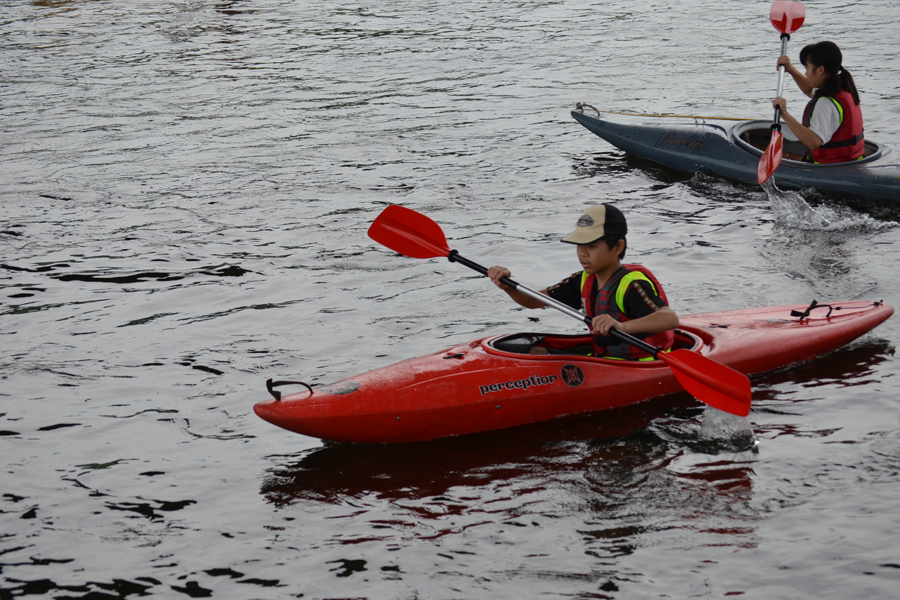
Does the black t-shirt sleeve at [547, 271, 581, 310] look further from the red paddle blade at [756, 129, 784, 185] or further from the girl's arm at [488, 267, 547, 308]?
the red paddle blade at [756, 129, 784, 185]

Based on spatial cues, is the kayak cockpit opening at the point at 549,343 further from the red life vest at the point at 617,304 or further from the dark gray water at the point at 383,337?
the dark gray water at the point at 383,337

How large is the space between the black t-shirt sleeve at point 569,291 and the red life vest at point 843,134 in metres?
3.19

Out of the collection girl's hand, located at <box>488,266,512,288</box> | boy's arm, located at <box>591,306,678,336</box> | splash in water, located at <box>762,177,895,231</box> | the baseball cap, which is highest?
the baseball cap

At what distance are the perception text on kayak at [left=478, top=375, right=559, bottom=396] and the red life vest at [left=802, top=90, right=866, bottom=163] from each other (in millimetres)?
3592

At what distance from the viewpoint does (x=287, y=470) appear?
3.95 metres

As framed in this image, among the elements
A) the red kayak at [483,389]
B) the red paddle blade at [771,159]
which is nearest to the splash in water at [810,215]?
the red paddle blade at [771,159]

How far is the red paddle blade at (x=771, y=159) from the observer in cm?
668

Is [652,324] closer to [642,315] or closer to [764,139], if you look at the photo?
[642,315]

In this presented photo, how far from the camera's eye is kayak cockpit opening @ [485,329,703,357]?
4.30m

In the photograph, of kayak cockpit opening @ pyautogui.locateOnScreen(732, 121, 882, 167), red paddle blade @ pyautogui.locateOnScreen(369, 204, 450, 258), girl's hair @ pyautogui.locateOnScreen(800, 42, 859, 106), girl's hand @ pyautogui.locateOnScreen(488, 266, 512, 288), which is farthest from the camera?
kayak cockpit opening @ pyautogui.locateOnScreen(732, 121, 882, 167)

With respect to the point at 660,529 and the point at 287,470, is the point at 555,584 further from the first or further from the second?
the point at 287,470

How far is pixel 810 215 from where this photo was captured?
22.0 ft

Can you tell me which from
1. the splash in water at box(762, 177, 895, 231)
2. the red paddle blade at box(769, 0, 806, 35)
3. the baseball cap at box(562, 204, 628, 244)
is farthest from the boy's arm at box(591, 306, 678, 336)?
the red paddle blade at box(769, 0, 806, 35)

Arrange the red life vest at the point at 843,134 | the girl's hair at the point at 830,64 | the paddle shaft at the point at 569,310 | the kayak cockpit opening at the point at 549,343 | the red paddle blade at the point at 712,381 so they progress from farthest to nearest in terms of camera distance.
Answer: the red life vest at the point at 843,134 → the girl's hair at the point at 830,64 → the kayak cockpit opening at the point at 549,343 → the paddle shaft at the point at 569,310 → the red paddle blade at the point at 712,381
